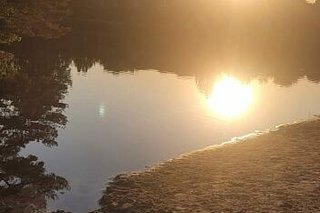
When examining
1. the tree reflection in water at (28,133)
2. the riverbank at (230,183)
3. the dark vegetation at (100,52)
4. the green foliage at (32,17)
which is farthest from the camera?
the green foliage at (32,17)

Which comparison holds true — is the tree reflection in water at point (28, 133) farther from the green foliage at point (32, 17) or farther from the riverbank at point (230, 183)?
the green foliage at point (32, 17)

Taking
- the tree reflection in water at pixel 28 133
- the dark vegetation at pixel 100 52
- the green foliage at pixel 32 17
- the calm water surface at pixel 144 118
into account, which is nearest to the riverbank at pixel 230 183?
the calm water surface at pixel 144 118

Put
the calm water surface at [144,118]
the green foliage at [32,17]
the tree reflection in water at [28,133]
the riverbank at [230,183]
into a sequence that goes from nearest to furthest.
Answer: the riverbank at [230,183], the tree reflection in water at [28,133], the calm water surface at [144,118], the green foliage at [32,17]

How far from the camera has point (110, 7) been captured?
5586 inches

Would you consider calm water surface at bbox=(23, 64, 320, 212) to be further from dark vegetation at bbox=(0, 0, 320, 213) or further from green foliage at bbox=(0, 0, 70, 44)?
green foliage at bbox=(0, 0, 70, 44)

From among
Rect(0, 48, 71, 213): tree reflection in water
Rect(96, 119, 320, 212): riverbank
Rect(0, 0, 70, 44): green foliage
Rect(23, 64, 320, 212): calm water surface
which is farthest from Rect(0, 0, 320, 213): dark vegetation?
Rect(96, 119, 320, 212): riverbank

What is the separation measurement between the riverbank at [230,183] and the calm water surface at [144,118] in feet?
8.77

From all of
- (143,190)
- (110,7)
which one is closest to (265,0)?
(110,7)

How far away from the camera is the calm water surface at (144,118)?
24.8 meters

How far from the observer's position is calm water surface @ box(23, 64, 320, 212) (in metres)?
24.8

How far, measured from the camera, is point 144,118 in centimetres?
3703

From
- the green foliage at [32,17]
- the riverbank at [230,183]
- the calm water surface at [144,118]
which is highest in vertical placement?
the green foliage at [32,17]

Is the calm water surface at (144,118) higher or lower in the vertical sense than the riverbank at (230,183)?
higher

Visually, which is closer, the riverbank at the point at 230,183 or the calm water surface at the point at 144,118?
the riverbank at the point at 230,183
